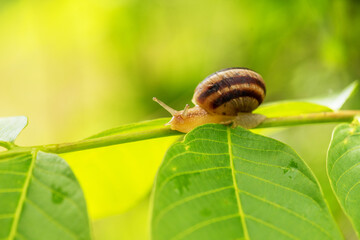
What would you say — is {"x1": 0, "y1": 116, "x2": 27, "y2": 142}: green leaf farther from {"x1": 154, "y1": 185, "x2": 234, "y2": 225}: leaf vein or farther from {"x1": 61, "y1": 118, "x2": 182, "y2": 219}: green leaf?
{"x1": 154, "y1": 185, "x2": 234, "y2": 225}: leaf vein

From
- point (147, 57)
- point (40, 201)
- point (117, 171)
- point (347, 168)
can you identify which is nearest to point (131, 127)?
point (117, 171)

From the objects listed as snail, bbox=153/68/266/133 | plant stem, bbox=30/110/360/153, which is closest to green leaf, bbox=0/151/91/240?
plant stem, bbox=30/110/360/153

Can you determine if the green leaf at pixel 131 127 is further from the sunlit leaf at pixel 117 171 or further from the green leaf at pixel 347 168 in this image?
the green leaf at pixel 347 168

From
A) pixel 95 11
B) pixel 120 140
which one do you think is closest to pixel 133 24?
pixel 95 11

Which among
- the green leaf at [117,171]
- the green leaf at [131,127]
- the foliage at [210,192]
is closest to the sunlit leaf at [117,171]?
the green leaf at [117,171]

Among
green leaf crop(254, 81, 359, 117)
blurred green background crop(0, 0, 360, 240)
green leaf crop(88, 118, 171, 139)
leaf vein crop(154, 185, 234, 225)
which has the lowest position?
leaf vein crop(154, 185, 234, 225)

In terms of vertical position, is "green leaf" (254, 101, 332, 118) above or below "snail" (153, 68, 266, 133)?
below
